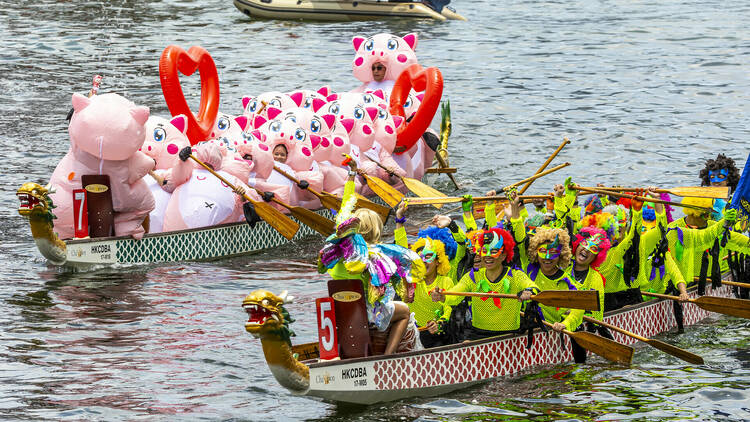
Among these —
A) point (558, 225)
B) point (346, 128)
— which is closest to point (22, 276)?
point (346, 128)

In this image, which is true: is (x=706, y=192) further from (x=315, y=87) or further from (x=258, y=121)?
(x=315, y=87)

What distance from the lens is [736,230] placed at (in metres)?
14.8

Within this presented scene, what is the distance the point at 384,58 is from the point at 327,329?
12.4m

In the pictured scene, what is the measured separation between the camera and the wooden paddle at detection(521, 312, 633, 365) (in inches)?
482

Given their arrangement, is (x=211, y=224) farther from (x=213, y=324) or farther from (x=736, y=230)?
(x=736, y=230)

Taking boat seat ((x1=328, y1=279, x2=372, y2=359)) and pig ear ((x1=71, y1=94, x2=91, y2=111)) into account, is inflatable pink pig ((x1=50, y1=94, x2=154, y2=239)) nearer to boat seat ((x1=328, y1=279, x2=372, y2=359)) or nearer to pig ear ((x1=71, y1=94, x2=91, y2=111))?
pig ear ((x1=71, y1=94, x2=91, y2=111))

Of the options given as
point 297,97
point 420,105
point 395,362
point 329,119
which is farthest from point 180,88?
point 395,362

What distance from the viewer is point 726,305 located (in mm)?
13391

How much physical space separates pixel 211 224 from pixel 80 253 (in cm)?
221

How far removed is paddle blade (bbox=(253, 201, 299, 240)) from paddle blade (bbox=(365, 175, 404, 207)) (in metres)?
2.04

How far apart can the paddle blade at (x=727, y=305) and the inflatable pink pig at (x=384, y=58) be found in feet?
33.3

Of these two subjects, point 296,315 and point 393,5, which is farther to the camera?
point 393,5

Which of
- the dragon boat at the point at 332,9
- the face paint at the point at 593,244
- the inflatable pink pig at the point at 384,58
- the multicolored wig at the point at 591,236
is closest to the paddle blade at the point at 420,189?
the inflatable pink pig at the point at 384,58

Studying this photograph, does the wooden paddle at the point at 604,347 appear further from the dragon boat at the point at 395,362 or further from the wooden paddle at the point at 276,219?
the wooden paddle at the point at 276,219
